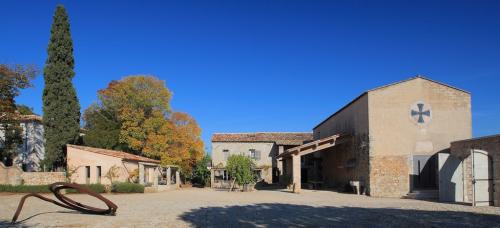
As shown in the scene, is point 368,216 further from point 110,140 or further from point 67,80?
point 110,140

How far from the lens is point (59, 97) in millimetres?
34094

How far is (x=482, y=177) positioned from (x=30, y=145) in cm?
4020

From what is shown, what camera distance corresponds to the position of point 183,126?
44.2 m

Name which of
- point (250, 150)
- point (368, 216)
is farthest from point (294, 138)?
point (368, 216)

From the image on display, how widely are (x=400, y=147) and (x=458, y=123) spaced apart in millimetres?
3713

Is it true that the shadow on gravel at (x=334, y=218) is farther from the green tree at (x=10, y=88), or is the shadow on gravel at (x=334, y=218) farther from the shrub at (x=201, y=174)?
the shrub at (x=201, y=174)

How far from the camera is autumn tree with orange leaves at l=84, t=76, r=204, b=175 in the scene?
134 feet

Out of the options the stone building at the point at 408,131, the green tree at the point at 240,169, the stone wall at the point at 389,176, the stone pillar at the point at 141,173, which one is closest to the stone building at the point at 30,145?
the stone pillar at the point at 141,173

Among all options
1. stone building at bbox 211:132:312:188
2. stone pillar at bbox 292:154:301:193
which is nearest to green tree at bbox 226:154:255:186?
stone pillar at bbox 292:154:301:193

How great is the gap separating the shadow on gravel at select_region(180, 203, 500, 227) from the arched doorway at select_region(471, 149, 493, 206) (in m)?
4.19

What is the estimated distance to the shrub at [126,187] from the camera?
30.0 meters

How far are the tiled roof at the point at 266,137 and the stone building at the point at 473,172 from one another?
87.4ft

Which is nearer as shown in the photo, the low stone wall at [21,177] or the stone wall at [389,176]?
the stone wall at [389,176]

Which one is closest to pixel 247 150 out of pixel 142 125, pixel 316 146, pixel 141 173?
pixel 142 125
